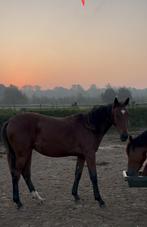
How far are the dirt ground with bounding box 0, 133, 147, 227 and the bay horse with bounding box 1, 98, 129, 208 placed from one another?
26 cm

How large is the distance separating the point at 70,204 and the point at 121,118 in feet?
5.89

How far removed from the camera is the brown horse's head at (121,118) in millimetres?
5460

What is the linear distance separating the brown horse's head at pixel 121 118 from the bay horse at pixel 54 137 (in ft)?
0.75

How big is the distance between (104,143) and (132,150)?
430 inches

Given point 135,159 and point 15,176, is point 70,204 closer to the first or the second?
point 15,176

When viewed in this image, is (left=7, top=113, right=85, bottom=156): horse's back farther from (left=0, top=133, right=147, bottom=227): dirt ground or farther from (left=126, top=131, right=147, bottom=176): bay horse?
(left=126, top=131, right=147, bottom=176): bay horse

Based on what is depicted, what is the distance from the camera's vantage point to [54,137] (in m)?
5.98

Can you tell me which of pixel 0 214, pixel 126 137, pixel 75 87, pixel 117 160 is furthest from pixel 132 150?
pixel 75 87

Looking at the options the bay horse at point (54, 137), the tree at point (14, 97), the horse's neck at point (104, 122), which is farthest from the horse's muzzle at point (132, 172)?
the tree at point (14, 97)

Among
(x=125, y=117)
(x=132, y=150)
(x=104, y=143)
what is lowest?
(x=104, y=143)

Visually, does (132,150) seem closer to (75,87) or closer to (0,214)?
(0,214)

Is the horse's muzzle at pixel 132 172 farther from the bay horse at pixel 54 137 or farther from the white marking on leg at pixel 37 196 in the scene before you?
the white marking on leg at pixel 37 196

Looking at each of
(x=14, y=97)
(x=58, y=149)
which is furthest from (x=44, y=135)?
(x=14, y=97)

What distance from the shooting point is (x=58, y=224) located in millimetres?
4945
